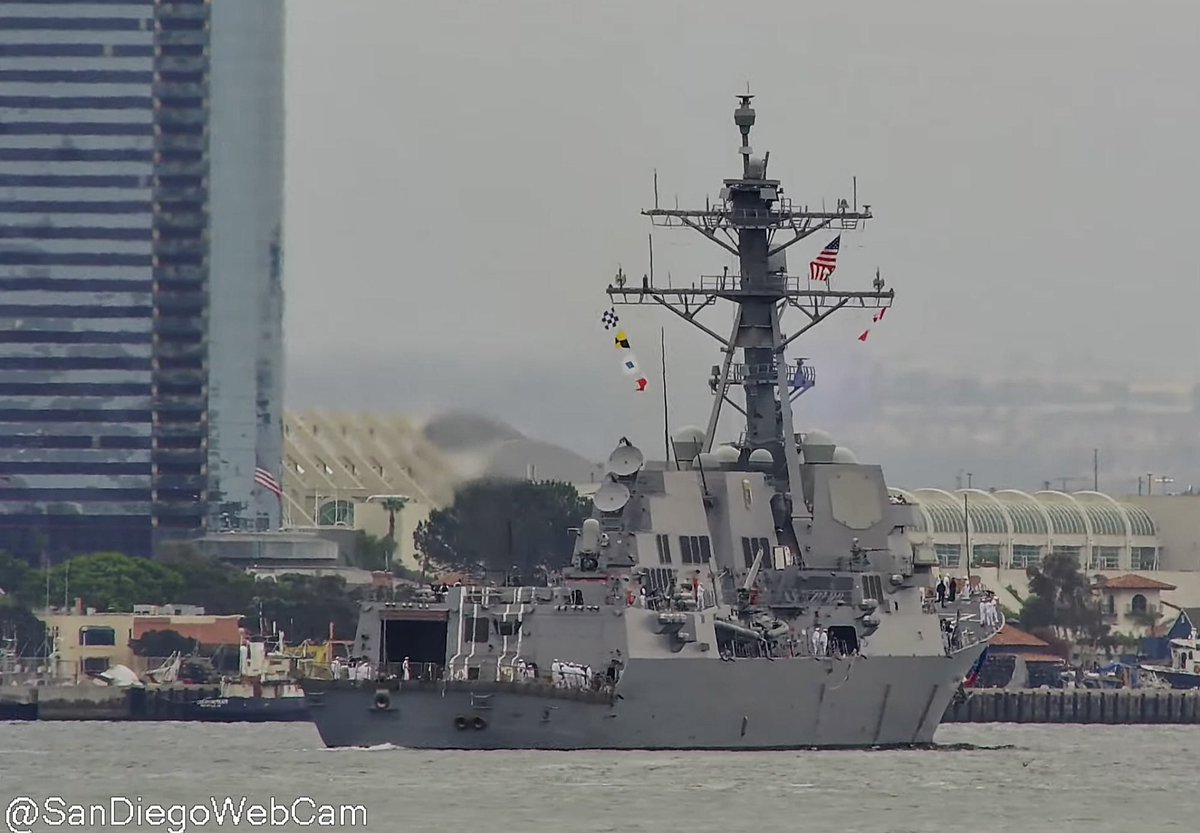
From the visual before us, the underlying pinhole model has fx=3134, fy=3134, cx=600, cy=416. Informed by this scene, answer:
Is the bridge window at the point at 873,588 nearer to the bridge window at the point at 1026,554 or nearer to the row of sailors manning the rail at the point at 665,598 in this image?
the row of sailors manning the rail at the point at 665,598

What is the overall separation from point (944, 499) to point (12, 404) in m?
47.3

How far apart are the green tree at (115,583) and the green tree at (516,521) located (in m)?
32.7

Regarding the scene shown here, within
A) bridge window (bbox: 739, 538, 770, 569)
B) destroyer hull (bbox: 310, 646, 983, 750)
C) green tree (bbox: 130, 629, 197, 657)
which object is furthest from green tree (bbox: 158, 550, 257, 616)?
destroyer hull (bbox: 310, 646, 983, 750)

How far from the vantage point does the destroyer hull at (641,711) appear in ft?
178

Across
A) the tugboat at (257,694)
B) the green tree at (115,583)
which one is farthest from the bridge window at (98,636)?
the tugboat at (257,694)

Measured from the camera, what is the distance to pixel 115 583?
115 metres

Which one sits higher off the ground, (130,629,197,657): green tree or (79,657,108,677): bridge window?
(130,629,197,657): green tree

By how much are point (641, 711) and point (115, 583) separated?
63422 millimetres

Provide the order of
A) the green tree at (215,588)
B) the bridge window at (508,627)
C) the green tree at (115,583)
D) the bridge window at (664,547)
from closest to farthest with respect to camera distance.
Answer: the bridge window at (508,627)
the bridge window at (664,547)
the green tree at (215,588)
the green tree at (115,583)

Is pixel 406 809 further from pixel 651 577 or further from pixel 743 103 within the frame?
pixel 743 103

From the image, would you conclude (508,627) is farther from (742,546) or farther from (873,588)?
(873,588)

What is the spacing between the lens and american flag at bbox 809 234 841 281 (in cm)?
6222

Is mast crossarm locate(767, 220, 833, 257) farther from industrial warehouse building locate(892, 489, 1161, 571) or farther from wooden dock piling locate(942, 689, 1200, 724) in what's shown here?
industrial warehouse building locate(892, 489, 1161, 571)

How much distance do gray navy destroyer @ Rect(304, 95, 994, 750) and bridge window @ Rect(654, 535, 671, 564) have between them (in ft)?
0.15
